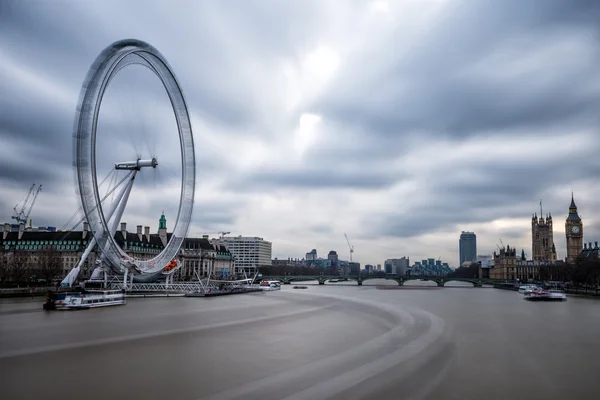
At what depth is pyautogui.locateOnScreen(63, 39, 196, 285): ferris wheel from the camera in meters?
47.9

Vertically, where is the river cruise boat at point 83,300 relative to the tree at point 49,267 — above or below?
below

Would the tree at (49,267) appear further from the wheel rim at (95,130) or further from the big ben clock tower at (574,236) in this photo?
the big ben clock tower at (574,236)

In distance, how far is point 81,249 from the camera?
99.5m

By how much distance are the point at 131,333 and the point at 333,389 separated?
1879 centimetres

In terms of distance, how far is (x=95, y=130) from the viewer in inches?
1912

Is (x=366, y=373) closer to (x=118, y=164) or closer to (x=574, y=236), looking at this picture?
(x=118, y=164)

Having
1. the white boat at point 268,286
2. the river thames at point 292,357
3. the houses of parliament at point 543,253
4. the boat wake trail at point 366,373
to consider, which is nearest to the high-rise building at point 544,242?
the houses of parliament at point 543,253

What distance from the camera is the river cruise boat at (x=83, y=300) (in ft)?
157

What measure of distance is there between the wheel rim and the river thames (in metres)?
11.3

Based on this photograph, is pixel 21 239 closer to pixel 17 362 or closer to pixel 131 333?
pixel 131 333

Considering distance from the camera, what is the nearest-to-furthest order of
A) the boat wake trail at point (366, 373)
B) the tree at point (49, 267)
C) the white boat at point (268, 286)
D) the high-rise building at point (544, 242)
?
the boat wake trail at point (366, 373), the tree at point (49, 267), the white boat at point (268, 286), the high-rise building at point (544, 242)

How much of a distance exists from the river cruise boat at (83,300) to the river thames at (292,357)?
4.45 meters

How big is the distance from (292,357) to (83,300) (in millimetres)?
33665

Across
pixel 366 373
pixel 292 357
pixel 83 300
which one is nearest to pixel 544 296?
pixel 292 357
